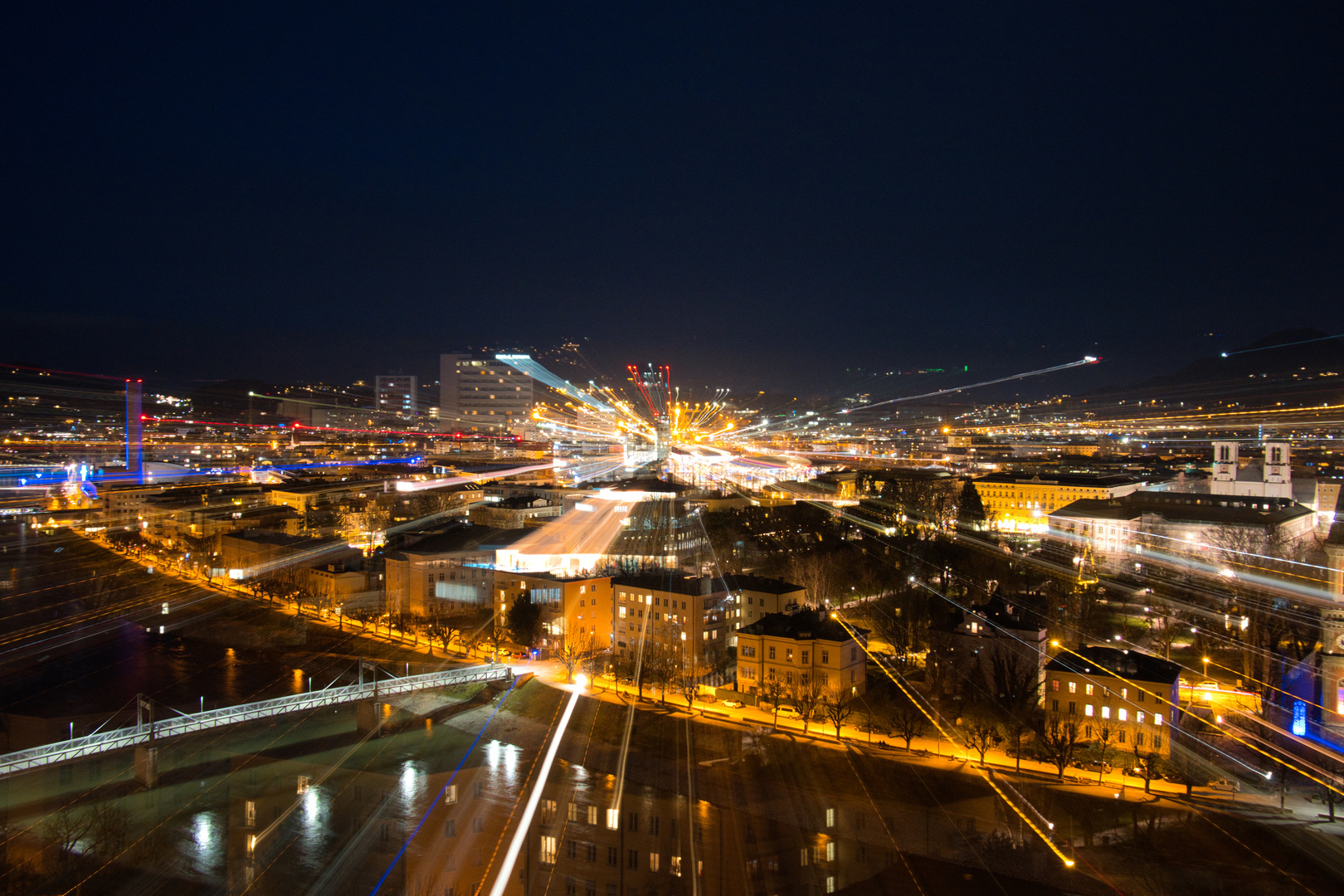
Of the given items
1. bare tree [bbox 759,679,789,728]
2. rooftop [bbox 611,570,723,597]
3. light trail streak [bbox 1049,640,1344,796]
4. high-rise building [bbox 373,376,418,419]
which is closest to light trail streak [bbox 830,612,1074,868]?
bare tree [bbox 759,679,789,728]

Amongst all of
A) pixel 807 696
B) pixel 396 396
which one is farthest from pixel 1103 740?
pixel 396 396

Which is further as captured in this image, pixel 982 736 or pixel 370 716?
pixel 370 716

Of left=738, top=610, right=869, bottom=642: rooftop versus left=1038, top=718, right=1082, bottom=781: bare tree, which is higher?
left=738, top=610, right=869, bottom=642: rooftop

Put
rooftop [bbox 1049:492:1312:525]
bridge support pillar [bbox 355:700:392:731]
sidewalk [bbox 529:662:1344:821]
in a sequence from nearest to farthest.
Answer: sidewalk [bbox 529:662:1344:821], bridge support pillar [bbox 355:700:392:731], rooftop [bbox 1049:492:1312:525]

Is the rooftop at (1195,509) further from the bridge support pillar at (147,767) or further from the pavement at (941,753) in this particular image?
the bridge support pillar at (147,767)

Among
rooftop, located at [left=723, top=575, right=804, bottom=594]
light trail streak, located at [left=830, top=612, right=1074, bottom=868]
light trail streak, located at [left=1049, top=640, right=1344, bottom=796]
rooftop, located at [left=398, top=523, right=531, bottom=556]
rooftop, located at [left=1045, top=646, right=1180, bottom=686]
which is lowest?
light trail streak, located at [left=830, top=612, right=1074, bottom=868]

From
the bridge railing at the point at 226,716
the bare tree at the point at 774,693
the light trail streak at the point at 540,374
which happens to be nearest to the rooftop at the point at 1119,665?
the bare tree at the point at 774,693

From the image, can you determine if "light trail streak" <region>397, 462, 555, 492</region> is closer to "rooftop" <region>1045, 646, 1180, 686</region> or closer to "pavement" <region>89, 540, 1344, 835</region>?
"pavement" <region>89, 540, 1344, 835</region>

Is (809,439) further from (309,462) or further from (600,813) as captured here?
(600,813)

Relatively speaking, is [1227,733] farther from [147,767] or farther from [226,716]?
[147,767]
